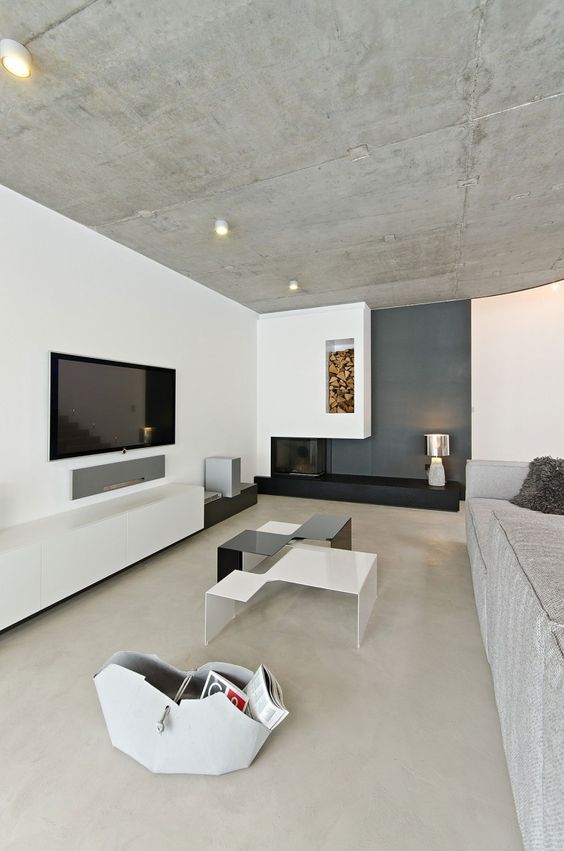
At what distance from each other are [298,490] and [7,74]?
458 cm

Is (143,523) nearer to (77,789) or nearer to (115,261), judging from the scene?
(77,789)

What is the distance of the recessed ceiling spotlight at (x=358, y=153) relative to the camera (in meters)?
2.11

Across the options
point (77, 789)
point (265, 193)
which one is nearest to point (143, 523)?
point (77, 789)

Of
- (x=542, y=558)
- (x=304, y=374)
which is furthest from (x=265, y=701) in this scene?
(x=304, y=374)

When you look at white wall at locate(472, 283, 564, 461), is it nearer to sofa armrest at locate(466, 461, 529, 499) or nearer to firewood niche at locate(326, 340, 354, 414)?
firewood niche at locate(326, 340, 354, 414)

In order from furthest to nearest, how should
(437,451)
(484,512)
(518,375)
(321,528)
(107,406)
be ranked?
(518,375) → (437,451) → (107,406) → (321,528) → (484,512)

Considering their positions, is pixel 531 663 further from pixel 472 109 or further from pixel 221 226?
pixel 221 226

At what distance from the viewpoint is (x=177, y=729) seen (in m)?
1.27

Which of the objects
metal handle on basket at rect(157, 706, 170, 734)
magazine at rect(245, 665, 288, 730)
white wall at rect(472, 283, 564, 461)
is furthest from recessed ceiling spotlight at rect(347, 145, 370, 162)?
white wall at rect(472, 283, 564, 461)

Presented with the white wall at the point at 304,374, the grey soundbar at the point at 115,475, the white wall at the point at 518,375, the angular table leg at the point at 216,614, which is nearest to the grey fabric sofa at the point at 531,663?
the angular table leg at the point at 216,614

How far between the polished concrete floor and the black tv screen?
3.59 feet

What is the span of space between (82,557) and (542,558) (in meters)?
2.41

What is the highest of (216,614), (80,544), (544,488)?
(544,488)

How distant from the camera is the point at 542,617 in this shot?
2.96ft
